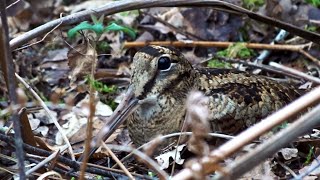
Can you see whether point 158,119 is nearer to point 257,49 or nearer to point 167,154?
point 167,154

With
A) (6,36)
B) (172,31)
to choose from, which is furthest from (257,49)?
(6,36)

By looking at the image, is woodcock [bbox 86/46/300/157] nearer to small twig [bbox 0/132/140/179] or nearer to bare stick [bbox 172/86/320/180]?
small twig [bbox 0/132/140/179]

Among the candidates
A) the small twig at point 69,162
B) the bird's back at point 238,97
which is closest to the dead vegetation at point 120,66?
the small twig at point 69,162

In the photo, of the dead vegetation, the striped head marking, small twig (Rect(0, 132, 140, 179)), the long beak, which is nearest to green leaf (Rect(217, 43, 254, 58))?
the dead vegetation

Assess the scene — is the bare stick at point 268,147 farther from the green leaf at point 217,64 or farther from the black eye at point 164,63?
the green leaf at point 217,64

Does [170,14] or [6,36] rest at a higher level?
[6,36]

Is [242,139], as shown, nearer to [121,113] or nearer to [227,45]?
[121,113]

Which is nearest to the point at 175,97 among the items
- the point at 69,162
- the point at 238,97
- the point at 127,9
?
the point at 238,97

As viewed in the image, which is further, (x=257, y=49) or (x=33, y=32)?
(x=257, y=49)
